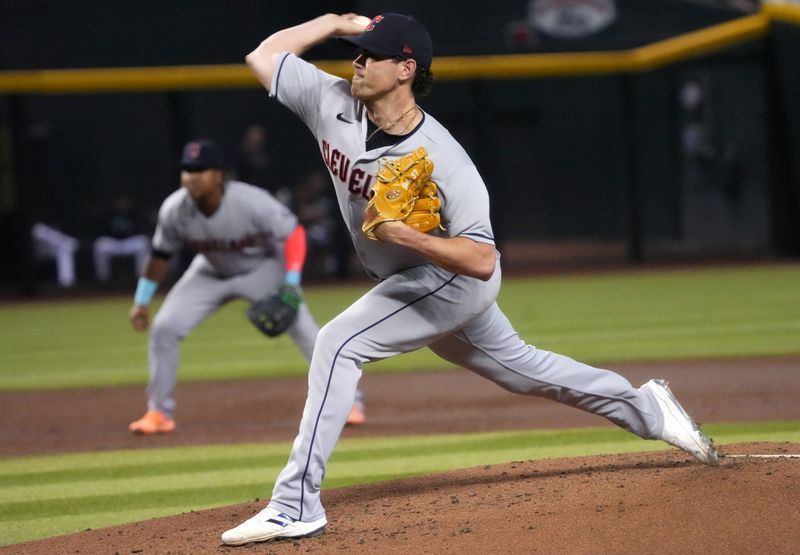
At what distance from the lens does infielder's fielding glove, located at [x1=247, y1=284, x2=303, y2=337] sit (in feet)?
23.4

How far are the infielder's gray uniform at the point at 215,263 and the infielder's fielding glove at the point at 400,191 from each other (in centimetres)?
333

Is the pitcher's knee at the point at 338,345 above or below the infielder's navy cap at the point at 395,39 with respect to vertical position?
below

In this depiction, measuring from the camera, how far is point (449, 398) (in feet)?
27.0

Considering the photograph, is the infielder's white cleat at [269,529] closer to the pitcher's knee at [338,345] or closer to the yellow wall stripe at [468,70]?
the pitcher's knee at [338,345]

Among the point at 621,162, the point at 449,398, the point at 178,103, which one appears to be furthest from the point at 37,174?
the point at 449,398

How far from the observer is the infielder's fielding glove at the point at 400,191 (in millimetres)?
4039

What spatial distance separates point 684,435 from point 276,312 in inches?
119

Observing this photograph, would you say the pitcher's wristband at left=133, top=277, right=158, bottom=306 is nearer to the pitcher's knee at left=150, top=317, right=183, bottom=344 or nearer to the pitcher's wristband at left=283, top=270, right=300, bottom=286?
the pitcher's knee at left=150, top=317, right=183, bottom=344

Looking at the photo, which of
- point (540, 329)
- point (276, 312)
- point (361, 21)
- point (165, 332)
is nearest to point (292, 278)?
point (276, 312)

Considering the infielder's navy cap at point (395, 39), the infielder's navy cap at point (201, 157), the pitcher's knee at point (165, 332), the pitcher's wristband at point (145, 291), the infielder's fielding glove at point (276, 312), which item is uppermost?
the infielder's navy cap at point (395, 39)

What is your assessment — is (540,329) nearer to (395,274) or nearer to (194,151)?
(194,151)

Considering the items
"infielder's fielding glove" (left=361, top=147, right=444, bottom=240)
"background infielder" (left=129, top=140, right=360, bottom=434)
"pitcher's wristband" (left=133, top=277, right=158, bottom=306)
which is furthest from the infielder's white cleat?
"pitcher's wristband" (left=133, top=277, right=158, bottom=306)

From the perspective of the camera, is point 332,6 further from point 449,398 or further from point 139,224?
point 449,398

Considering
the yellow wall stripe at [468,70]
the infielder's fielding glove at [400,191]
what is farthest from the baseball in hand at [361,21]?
the yellow wall stripe at [468,70]
